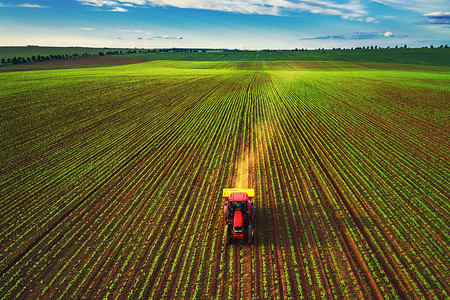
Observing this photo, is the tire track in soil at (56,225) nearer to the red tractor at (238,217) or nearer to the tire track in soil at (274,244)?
the red tractor at (238,217)

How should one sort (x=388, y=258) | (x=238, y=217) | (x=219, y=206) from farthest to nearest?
(x=219, y=206) < (x=238, y=217) < (x=388, y=258)

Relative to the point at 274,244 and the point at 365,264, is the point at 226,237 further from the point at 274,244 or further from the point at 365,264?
the point at 365,264

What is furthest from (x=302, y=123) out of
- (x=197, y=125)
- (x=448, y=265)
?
(x=448, y=265)

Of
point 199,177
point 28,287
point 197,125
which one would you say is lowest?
point 28,287

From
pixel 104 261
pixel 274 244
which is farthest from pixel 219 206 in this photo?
pixel 104 261

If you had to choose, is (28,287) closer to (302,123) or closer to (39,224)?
(39,224)

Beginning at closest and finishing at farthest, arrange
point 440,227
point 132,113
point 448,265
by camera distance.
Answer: point 448,265, point 440,227, point 132,113

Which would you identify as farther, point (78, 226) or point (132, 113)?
point (132, 113)

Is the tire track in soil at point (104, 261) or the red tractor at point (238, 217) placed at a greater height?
the red tractor at point (238, 217)

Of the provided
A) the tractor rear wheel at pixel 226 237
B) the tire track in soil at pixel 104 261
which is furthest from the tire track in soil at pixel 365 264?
the tire track in soil at pixel 104 261
